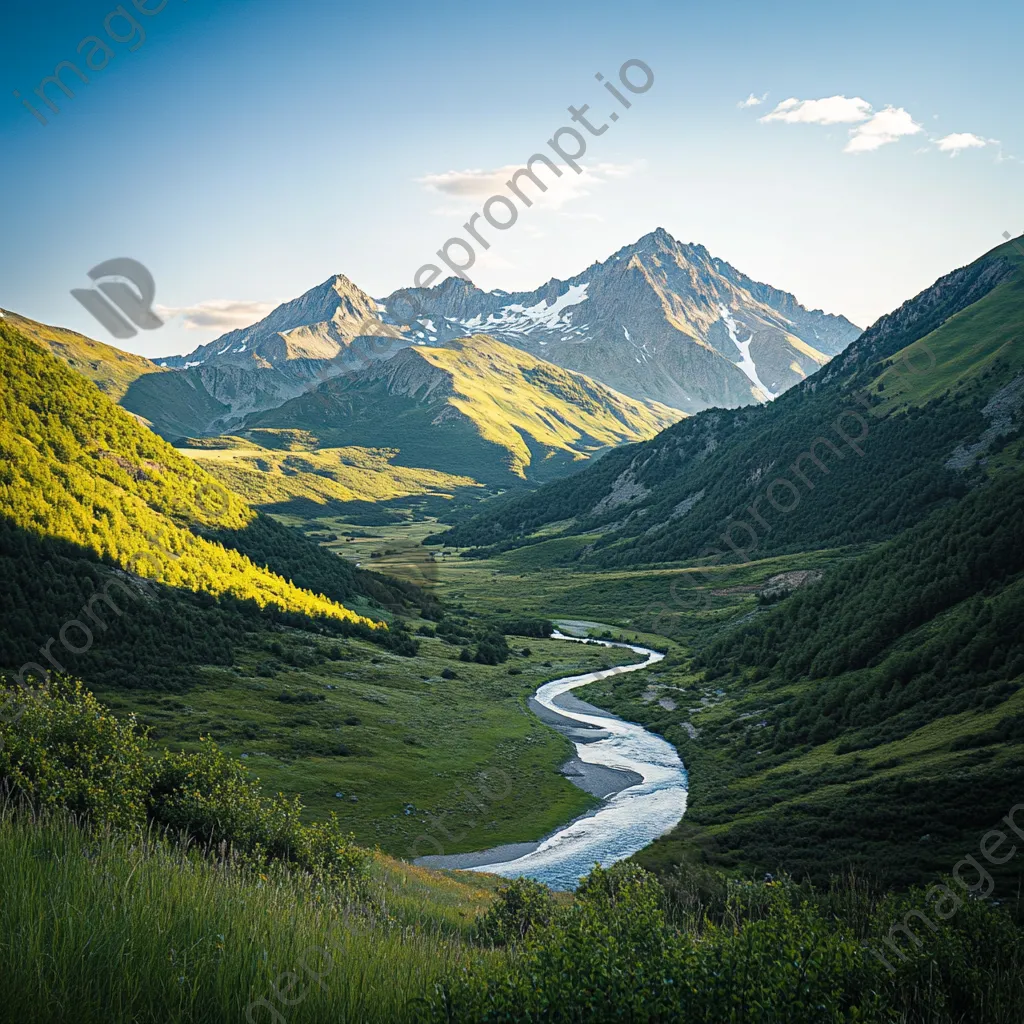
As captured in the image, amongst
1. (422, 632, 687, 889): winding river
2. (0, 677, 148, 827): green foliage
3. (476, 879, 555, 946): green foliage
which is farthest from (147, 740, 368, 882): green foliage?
(422, 632, 687, 889): winding river

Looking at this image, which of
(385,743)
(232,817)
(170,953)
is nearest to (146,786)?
(232,817)

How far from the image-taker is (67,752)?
25.8m

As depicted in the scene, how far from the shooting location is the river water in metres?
59.2

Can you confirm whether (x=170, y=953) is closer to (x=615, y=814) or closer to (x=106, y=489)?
(x=615, y=814)

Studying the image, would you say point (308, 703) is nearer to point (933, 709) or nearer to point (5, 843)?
point (933, 709)

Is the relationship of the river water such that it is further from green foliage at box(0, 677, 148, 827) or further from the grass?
green foliage at box(0, 677, 148, 827)

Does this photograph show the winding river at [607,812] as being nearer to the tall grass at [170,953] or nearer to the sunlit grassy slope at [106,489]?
the tall grass at [170,953]

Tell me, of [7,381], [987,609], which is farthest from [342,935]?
[7,381]

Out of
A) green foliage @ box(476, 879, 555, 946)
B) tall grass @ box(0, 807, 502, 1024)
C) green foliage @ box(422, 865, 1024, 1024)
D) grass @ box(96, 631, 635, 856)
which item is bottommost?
grass @ box(96, 631, 635, 856)

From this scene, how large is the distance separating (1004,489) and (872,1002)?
111 metres

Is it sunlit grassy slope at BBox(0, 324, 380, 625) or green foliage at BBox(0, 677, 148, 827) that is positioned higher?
green foliage at BBox(0, 677, 148, 827)

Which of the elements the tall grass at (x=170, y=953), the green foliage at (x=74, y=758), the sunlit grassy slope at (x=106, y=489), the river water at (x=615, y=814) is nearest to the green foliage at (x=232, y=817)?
the green foliage at (x=74, y=758)

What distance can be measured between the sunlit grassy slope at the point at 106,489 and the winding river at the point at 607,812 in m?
61.5

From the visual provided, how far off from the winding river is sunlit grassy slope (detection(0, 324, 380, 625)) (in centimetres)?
6146
